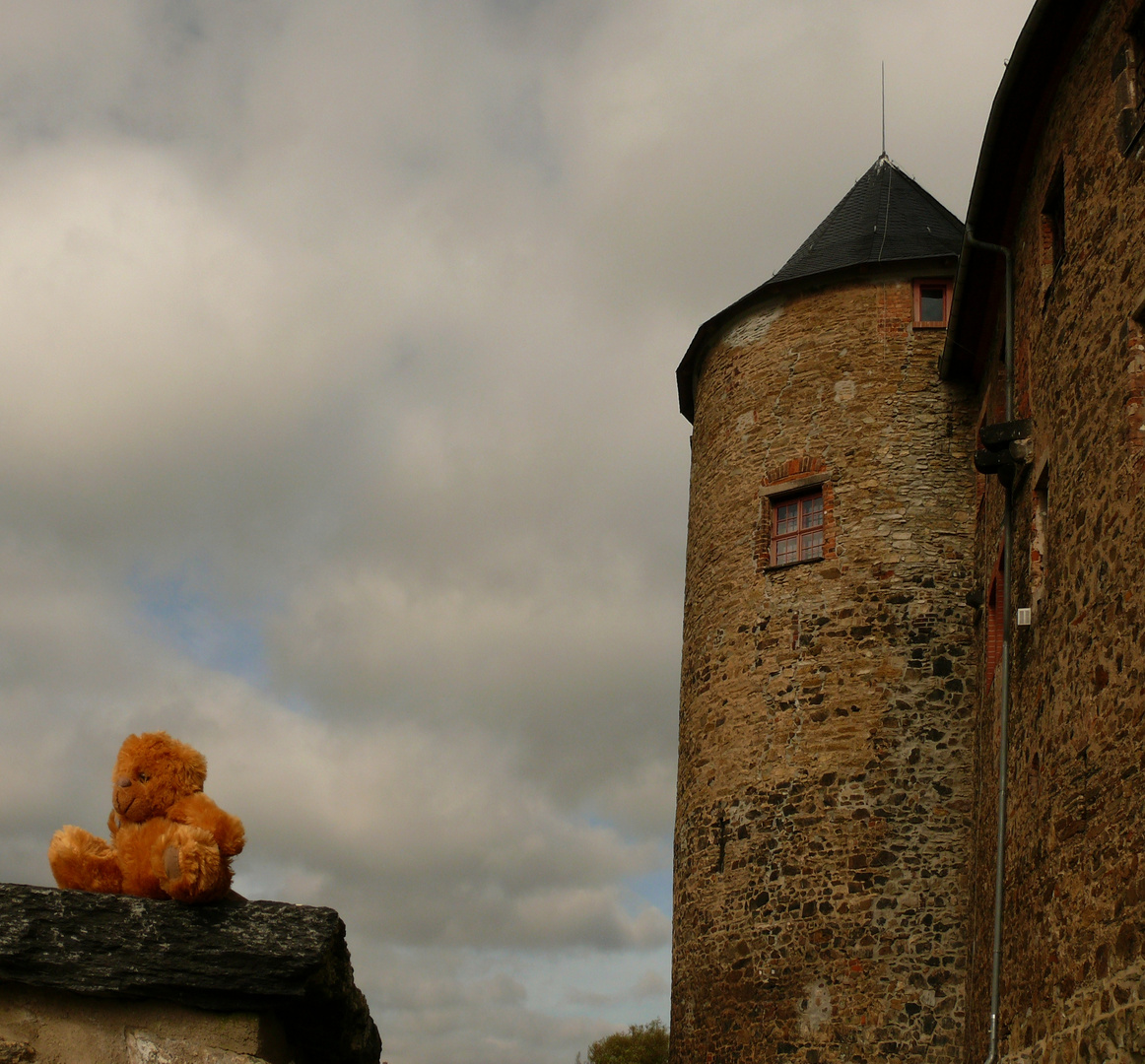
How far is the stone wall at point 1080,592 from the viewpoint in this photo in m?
7.82

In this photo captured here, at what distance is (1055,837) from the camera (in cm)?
896

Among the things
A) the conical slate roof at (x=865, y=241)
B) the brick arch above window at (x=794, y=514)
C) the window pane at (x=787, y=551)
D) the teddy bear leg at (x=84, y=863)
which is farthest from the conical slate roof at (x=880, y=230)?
the teddy bear leg at (x=84, y=863)

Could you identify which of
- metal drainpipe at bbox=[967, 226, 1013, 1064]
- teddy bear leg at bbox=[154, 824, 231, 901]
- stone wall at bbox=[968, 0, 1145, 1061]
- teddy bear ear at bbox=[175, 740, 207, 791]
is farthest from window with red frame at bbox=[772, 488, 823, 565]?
teddy bear leg at bbox=[154, 824, 231, 901]

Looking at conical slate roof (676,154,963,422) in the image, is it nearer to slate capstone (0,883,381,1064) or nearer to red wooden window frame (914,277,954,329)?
red wooden window frame (914,277,954,329)

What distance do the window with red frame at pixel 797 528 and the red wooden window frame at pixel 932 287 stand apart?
Result: 2.35 m

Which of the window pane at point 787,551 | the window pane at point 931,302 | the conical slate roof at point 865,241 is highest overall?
the conical slate roof at point 865,241

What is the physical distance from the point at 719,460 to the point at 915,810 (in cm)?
491

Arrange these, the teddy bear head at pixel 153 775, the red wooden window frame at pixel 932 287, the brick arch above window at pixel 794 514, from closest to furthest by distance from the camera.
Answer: the teddy bear head at pixel 153 775 → the brick arch above window at pixel 794 514 → the red wooden window frame at pixel 932 287

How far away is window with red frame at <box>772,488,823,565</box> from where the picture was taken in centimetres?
1496

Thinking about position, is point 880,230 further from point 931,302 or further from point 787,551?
point 787,551

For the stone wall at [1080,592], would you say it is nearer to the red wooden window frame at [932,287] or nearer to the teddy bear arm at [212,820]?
the red wooden window frame at [932,287]

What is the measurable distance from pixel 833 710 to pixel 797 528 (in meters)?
2.23

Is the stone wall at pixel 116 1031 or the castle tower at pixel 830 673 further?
the castle tower at pixel 830 673

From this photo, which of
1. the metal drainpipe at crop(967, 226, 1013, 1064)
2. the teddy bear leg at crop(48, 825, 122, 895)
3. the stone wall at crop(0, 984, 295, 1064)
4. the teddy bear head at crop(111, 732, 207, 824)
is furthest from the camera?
the metal drainpipe at crop(967, 226, 1013, 1064)
